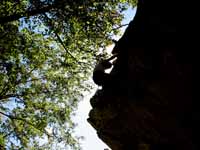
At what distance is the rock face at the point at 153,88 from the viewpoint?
9.91 meters

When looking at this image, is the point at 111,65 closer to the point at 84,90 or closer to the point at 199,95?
the point at 199,95

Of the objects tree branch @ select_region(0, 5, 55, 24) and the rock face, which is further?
tree branch @ select_region(0, 5, 55, 24)

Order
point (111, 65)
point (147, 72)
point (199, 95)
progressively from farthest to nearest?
point (111, 65)
point (147, 72)
point (199, 95)

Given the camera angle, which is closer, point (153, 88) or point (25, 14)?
point (153, 88)

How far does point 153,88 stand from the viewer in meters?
10.4

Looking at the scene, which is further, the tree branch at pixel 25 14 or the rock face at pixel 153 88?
the tree branch at pixel 25 14

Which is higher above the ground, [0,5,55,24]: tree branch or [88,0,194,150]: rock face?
[88,0,194,150]: rock face

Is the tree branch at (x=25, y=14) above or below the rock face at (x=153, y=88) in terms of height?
below

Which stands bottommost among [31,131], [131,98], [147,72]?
[31,131]

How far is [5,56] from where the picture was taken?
2284 centimetres

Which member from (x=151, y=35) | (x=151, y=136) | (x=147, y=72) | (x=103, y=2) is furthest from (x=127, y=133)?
(x=103, y=2)

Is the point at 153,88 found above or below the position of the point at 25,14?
above

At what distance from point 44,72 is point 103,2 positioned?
10054mm

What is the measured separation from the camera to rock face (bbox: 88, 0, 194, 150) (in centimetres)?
991
